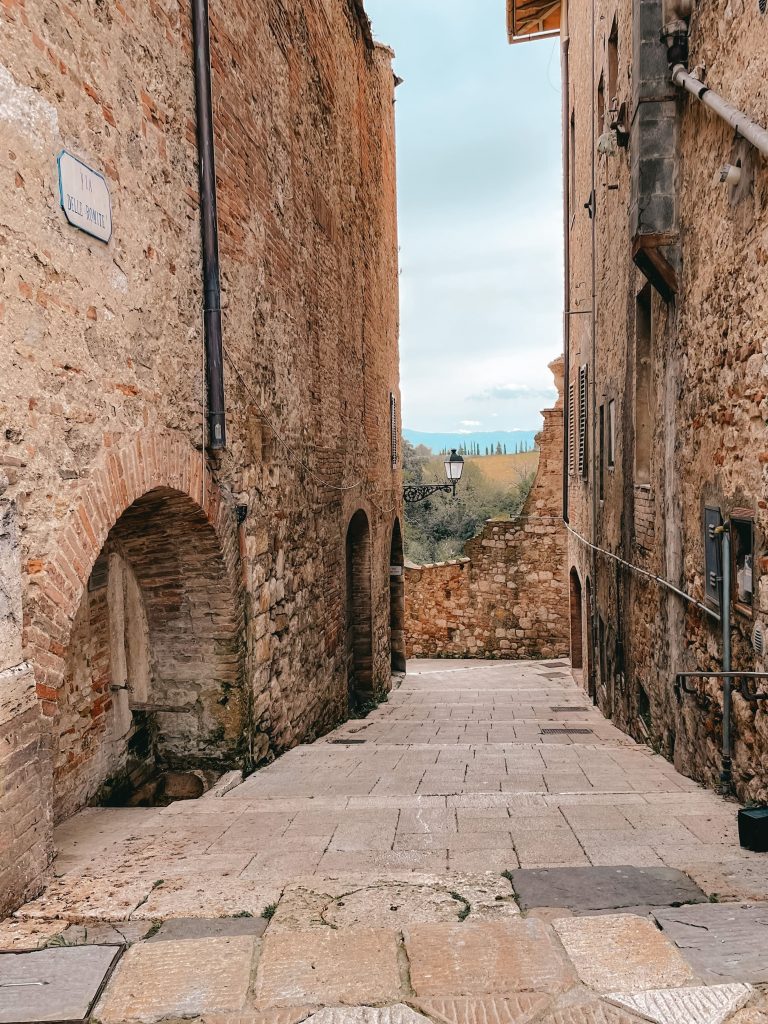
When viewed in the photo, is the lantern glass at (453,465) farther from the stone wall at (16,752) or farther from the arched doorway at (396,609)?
the stone wall at (16,752)

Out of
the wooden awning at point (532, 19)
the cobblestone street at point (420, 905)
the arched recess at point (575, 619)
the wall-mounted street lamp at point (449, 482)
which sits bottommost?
the arched recess at point (575, 619)

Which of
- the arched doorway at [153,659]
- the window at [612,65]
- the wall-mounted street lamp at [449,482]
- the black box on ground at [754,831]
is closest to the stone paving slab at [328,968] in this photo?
the black box on ground at [754,831]

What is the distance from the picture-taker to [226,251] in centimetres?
500

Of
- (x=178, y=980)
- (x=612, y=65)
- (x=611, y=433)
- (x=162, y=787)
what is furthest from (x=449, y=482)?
(x=178, y=980)

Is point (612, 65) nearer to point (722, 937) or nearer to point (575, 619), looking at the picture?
point (722, 937)

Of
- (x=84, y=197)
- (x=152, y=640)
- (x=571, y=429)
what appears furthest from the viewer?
(x=571, y=429)

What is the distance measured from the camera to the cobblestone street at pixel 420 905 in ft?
6.92

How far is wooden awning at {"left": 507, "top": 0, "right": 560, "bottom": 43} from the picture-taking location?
1462cm

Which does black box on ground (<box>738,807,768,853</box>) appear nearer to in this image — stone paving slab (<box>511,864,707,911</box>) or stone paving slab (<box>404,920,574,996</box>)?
stone paving slab (<box>511,864,707,911</box>)

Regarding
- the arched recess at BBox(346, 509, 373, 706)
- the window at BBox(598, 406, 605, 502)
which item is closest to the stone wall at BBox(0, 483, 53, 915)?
the arched recess at BBox(346, 509, 373, 706)

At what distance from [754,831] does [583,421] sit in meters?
8.89

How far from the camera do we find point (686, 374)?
5.21 m

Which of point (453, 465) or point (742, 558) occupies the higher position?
point (453, 465)

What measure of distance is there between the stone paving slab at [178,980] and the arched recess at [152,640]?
5.85ft
